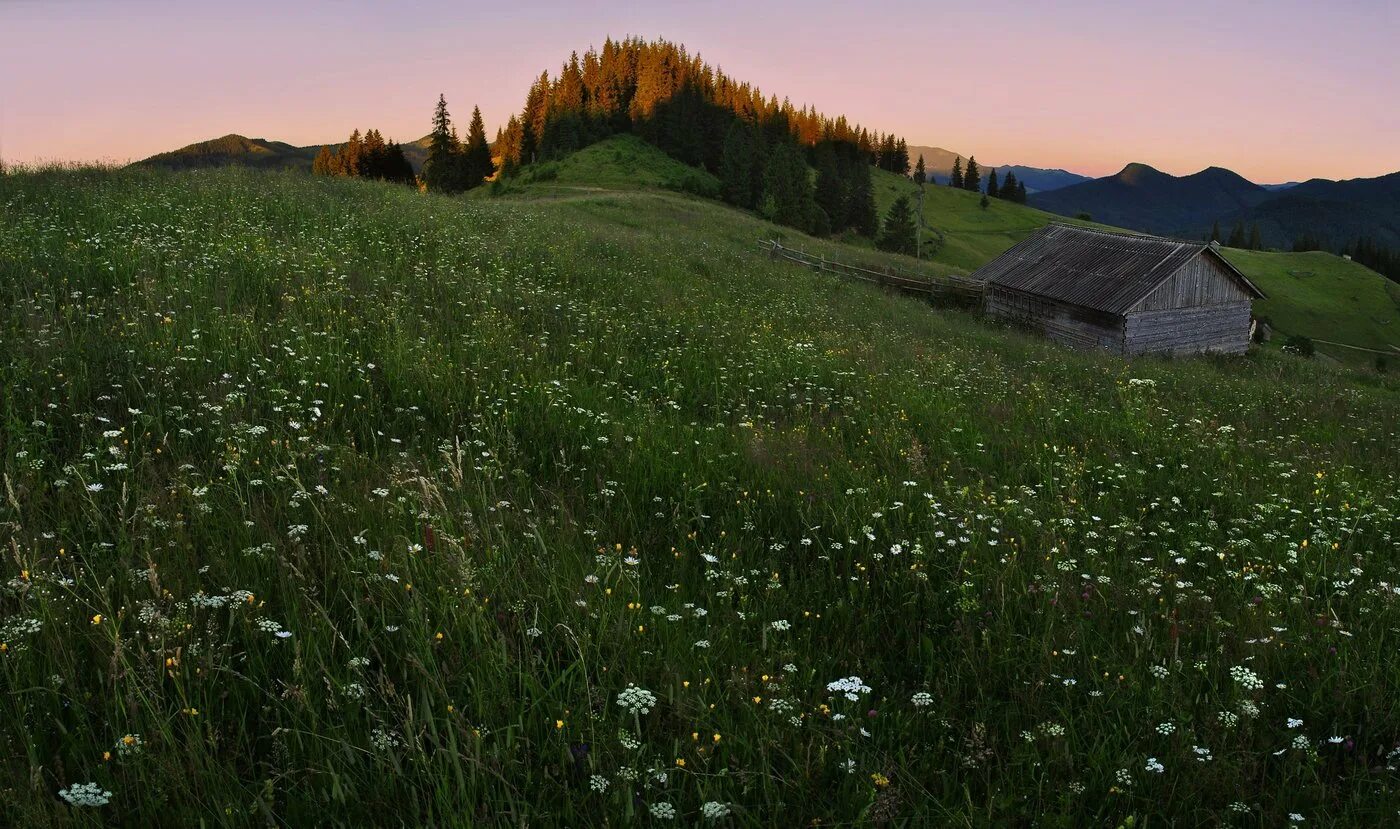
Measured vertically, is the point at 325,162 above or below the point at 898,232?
above

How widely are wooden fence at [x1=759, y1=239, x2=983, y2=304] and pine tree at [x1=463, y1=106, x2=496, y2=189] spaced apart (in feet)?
178

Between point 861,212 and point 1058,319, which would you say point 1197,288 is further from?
point 861,212

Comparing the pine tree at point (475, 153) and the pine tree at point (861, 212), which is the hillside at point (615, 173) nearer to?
the pine tree at point (475, 153)

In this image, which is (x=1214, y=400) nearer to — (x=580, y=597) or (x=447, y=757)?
(x=580, y=597)

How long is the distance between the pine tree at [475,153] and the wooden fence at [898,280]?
5425cm

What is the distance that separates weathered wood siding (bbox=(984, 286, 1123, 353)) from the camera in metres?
32.3

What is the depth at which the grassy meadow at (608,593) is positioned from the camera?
2.56 meters

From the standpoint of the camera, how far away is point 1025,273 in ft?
123

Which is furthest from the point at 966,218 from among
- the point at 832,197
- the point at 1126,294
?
the point at 1126,294

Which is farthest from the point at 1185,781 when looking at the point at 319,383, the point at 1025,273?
the point at 1025,273

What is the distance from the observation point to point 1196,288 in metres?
34.1

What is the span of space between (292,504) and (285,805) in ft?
6.28

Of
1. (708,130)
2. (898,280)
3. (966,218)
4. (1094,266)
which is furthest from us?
(966,218)

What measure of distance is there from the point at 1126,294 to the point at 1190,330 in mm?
5400
